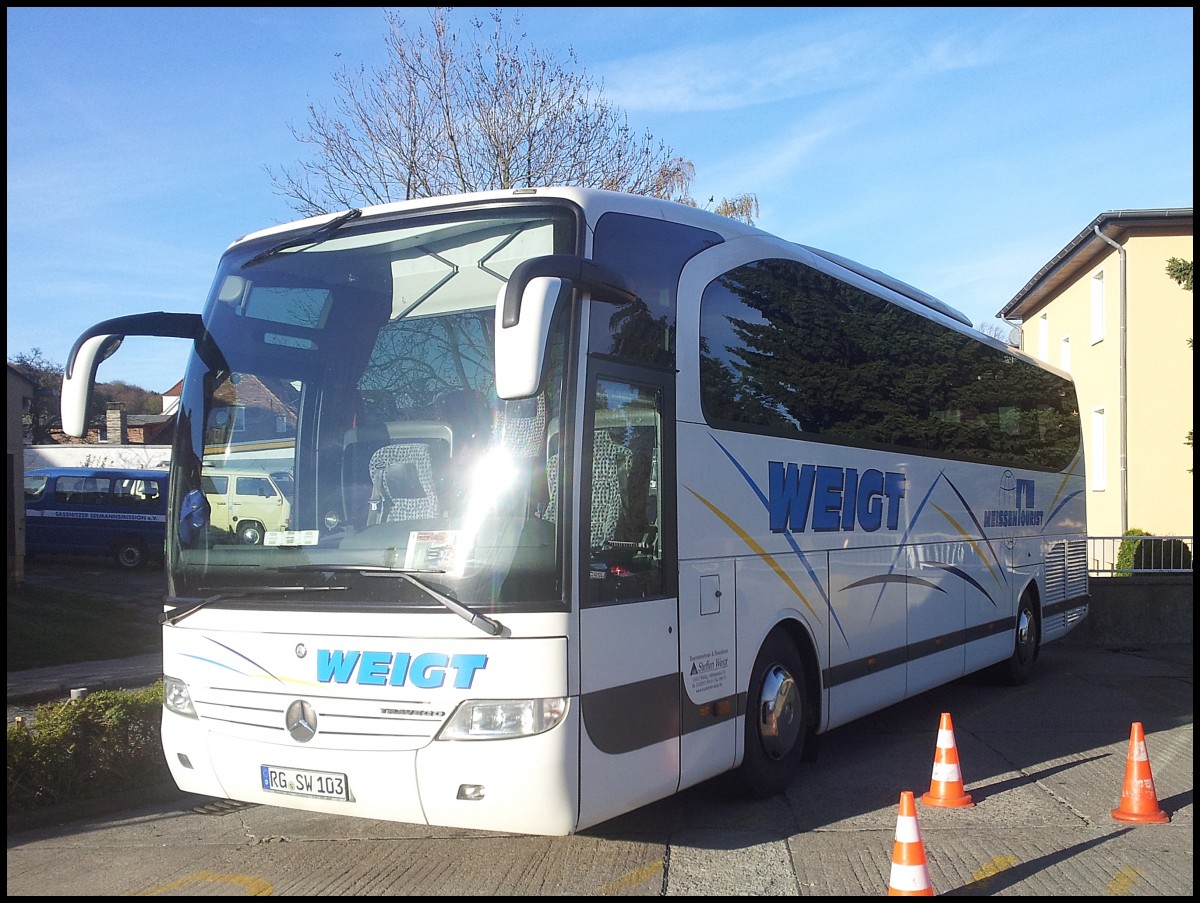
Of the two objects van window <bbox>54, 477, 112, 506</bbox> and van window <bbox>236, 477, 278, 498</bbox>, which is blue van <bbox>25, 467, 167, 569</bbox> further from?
van window <bbox>236, 477, 278, 498</bbox>

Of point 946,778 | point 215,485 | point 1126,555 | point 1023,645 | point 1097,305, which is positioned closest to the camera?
point 215,485

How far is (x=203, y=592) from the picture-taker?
5.90 metres

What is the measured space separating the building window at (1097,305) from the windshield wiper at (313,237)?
2562 cm

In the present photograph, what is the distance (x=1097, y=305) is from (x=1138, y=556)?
11.8 meters

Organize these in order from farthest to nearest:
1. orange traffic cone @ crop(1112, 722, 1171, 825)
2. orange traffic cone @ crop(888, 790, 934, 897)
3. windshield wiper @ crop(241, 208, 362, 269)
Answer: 1. orange traffic cone @ crop(1112, 722, 1171, 825)
2. windshield wiper @ crop(241, 208, 362, 269)
3. orange traffic cone @ crop(888, 790, 934, 897)

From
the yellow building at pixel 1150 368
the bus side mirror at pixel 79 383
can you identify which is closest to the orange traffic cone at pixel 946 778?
the bus side mirror at pixel 79 383

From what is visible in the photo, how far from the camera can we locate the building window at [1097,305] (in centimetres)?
2784

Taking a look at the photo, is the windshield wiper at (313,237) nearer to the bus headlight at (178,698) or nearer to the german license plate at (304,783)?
the bus headlight at (178,698)

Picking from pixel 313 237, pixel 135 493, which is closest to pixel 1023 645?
pixel 313 237

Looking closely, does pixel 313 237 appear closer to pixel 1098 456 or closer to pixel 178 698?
pixel 178 698

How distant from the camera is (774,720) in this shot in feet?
23.4

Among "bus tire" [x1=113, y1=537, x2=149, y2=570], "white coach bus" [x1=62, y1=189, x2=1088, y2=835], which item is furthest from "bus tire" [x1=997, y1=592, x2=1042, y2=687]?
"bus tire" [x1=113, y1=537, x2=149, y2=570]

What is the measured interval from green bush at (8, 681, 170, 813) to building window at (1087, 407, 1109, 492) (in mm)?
24957

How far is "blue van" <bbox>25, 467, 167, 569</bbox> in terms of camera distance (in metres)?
28.3
